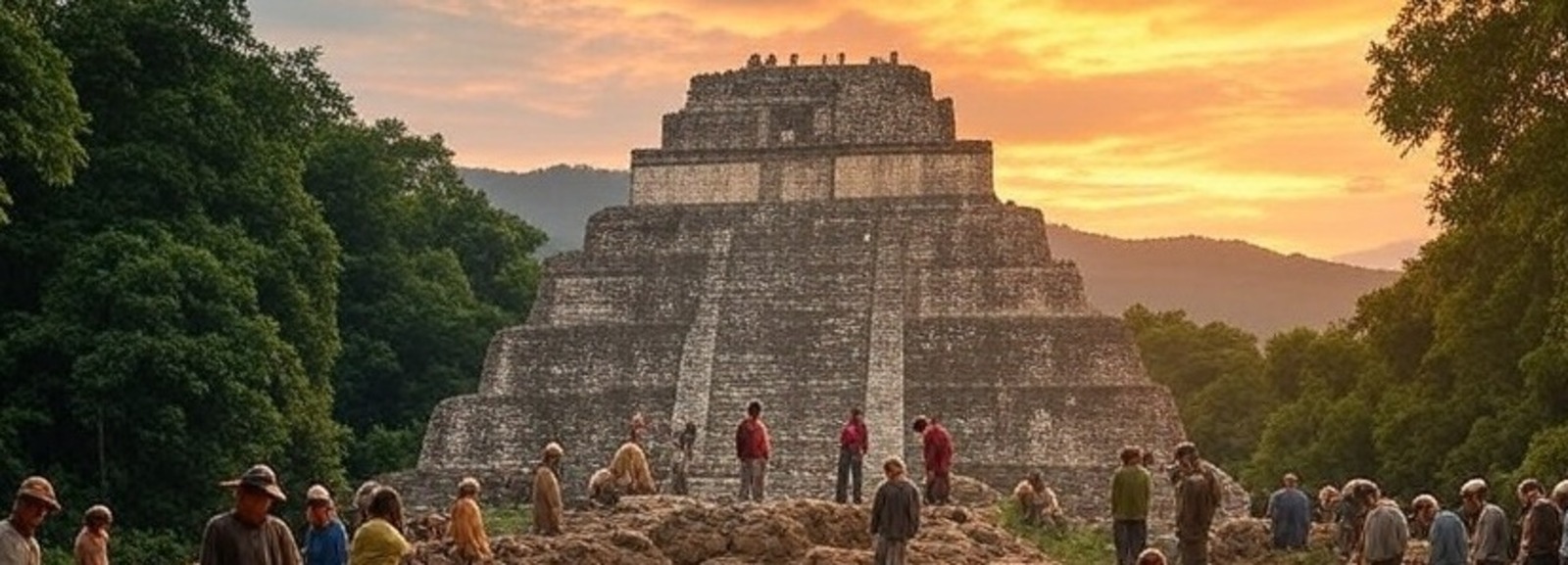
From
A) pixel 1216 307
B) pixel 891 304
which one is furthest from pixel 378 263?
pixel 1216 307

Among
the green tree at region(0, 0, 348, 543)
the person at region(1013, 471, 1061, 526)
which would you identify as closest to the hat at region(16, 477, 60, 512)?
the green tree at region(0, 0, 348, 543)

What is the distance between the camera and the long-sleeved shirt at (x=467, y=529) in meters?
18.9

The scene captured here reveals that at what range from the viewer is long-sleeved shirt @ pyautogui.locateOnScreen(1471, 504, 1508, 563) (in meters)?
18.5

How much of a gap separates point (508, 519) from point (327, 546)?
18.5 metres

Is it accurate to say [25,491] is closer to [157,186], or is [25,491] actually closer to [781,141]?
[157,186]

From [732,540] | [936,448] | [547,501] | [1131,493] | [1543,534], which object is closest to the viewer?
[1543,534]

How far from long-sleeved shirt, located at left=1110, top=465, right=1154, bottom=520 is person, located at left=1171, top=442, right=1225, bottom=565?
1.95 ft

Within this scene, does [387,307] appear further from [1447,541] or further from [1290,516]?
[1447,541]

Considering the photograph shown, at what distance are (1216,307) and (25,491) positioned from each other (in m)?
191

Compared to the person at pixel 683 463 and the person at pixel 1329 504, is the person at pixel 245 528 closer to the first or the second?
the person at pixel 1329 504

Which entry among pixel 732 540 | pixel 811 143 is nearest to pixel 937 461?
pixel 732 540

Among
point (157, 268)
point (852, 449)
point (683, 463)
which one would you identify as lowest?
point (683, 463)

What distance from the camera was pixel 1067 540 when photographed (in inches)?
1153

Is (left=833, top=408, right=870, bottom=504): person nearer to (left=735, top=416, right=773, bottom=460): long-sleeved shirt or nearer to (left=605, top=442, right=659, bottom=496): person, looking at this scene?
(left=735, top=416, right=773, bottom=460): long-sleeved shirt
